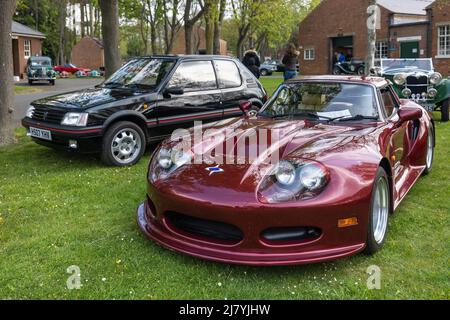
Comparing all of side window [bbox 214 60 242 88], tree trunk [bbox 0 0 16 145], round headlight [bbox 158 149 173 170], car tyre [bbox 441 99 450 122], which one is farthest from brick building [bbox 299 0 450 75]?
round headlight [bbox 158 149 173 170]

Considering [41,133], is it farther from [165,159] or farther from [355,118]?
[355,118]

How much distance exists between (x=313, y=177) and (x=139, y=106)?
414 cm

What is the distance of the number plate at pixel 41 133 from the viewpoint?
6605 millimetres

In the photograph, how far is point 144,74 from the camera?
7.48 meters

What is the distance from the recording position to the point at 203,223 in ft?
11.1

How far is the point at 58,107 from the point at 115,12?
16.2 feet

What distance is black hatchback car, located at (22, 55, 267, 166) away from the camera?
6.49 metres

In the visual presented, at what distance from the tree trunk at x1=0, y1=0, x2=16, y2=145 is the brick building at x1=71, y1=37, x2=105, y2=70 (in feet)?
176

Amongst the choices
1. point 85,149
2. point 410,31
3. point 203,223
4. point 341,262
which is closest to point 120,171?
point 85,149

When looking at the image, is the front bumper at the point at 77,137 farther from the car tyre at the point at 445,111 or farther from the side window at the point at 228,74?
the car tyre at the point at 445,111

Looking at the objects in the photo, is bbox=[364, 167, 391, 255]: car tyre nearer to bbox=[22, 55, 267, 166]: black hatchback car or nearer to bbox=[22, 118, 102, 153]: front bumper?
bbox=[22, 55, 267, 166]: black hatchback car

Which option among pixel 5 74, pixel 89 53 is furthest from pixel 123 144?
pixel 89 53

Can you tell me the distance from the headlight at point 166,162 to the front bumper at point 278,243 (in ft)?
1.83

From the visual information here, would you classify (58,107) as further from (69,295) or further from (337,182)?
(337,182)
